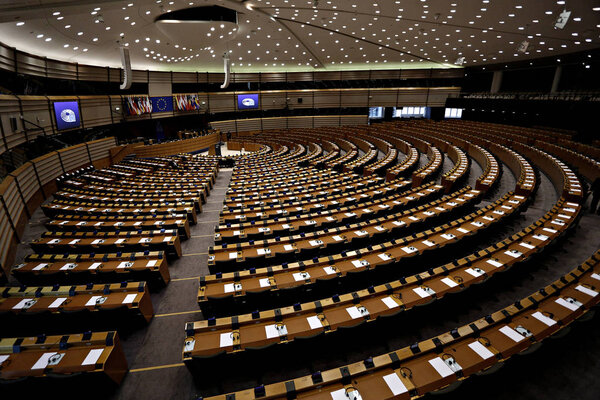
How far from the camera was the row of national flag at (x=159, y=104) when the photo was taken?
22.9 meters

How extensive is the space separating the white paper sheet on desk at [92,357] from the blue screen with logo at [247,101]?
31055 mm

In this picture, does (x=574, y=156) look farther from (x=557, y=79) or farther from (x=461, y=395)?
(x=461, y=395)

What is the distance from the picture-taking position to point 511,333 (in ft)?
15.5

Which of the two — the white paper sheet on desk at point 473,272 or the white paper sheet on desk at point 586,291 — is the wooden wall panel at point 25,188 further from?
the white paper sheet on desk at point 586,291

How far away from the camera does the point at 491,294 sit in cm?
656

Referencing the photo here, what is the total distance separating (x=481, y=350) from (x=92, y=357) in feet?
20.1

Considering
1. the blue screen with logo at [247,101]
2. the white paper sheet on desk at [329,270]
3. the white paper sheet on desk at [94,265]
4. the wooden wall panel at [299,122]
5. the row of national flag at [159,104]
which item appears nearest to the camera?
the white paper sheet on desk at [329,270]

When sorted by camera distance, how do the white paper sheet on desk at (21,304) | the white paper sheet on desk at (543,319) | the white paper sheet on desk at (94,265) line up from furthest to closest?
the white paper sheet on desk at (94,265), the white paper sheet on desk at (21,304), the white paper sheet on desk at (543,319)

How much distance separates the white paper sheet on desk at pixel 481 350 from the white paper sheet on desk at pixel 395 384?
4.53ft

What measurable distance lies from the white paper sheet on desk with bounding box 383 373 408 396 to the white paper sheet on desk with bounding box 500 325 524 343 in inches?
82.4

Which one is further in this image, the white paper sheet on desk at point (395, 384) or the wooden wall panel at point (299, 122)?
the wooden wall panel at point (299, 122)

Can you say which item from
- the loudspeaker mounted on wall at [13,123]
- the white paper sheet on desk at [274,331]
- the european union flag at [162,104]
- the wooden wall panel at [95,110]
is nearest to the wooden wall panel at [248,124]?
the european union flag at [162,104]

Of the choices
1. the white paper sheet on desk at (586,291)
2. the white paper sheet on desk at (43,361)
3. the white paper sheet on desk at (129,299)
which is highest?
the white paper sheet on desk at (586,291)

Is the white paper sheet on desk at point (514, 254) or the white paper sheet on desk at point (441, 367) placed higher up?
the white paper sheet on desk at point (514, 254)
